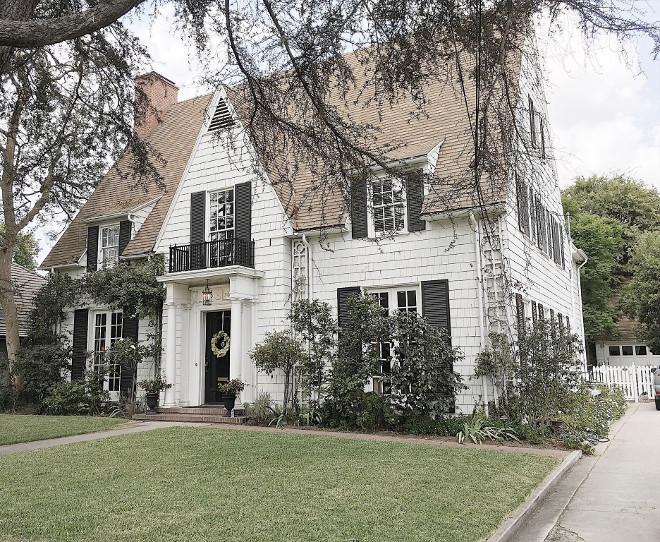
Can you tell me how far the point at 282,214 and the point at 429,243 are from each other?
394cm

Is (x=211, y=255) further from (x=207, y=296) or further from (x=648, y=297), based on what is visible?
(x=648, y=297)

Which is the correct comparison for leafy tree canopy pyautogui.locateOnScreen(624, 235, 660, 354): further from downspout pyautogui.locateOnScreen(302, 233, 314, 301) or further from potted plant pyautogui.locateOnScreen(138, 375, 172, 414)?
potted plant pyautogui.locateOnScreen(138, 375, 172, 414)

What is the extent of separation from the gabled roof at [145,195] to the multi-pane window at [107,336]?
7.40 feet

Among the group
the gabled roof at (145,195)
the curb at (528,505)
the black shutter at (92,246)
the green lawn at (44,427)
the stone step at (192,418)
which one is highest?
the gabled roof at (145,195)

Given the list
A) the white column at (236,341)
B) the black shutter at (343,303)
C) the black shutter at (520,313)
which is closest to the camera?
the black shutter at (520,313)

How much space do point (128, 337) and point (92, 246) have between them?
4.01 m

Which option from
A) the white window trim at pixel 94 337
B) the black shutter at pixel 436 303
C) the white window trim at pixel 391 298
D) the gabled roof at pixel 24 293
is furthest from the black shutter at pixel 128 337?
the black shutter at pixel 436 303

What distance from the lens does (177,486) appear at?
6.44 metres

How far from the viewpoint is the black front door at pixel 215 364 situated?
1499 centimetres

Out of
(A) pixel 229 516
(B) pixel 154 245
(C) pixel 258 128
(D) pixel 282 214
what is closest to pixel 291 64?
(C) pixel 258 128

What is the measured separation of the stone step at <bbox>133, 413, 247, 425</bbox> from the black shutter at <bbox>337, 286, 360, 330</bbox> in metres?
3.29

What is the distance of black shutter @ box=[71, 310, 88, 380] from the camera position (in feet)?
57.6

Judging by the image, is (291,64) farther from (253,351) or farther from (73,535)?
(253,351)

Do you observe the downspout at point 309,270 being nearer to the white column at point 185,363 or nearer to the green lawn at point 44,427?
the white column at point 185,363
